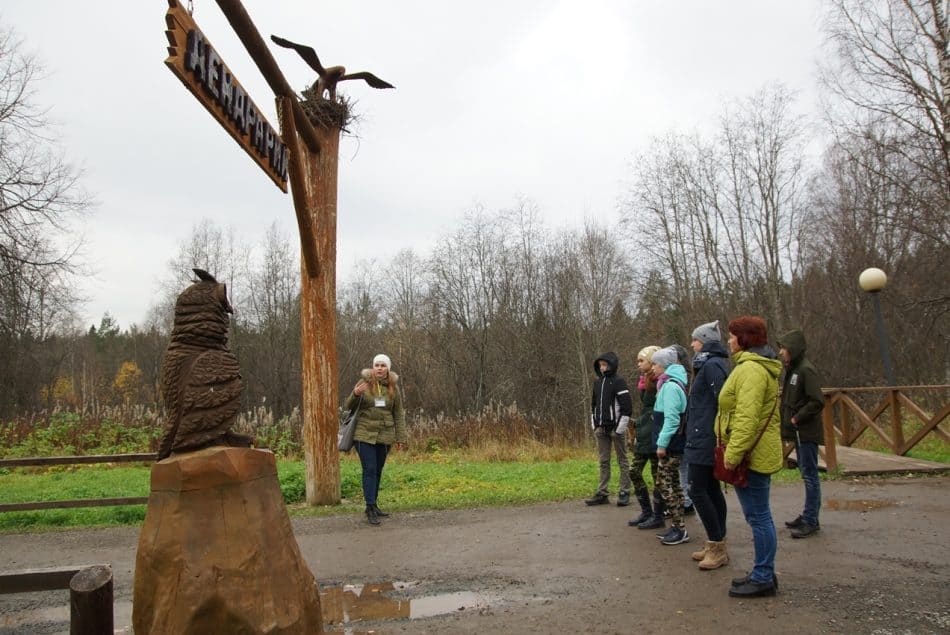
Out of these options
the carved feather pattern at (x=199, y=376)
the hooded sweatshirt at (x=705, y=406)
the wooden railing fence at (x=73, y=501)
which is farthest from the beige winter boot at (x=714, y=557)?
the wooden railing fence at (x=73, y=501)

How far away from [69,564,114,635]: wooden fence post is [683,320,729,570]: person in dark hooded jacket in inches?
158

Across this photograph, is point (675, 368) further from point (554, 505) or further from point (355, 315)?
point (355, 315)

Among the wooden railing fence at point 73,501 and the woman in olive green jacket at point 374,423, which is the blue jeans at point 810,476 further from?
the wooden railing fence at point 73,501

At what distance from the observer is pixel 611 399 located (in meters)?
7.49

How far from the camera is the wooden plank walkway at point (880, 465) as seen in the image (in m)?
9.62

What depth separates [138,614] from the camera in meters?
3.21

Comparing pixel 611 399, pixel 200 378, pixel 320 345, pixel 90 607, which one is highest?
pixel 320 345

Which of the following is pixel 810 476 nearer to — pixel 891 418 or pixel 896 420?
pixel 896 420

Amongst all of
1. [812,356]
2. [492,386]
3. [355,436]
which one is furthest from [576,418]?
[355,436]

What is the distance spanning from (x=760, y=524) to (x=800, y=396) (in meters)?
2.25

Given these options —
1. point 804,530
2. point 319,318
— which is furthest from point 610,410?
point 319,318

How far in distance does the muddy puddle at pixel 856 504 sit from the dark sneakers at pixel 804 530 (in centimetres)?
141

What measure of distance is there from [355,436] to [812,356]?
75.5 feet

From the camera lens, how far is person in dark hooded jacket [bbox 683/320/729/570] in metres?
5.01
